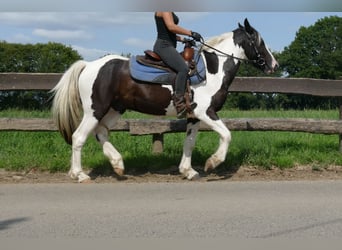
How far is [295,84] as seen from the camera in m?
9.09

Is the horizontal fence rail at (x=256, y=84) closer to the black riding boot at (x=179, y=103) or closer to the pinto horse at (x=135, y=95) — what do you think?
the pinto horse at (x=135, y=95)

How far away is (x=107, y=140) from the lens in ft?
25.8

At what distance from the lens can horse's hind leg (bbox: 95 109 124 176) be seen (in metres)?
7.57

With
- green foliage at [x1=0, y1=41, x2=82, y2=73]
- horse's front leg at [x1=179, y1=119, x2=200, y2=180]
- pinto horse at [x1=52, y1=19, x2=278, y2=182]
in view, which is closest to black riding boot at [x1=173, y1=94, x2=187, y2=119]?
pinto horse at [x1=52, y1=19, x2=278, y2=182]

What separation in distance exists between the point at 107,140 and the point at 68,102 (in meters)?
0.80

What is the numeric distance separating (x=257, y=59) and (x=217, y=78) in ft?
2.54

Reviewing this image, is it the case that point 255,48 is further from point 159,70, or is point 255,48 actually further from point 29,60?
point 29,60

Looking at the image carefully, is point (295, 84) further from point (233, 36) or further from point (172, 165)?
point (172, 165)

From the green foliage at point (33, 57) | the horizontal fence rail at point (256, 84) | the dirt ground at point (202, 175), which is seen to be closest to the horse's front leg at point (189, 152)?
the dirt ground at point (202, 175)

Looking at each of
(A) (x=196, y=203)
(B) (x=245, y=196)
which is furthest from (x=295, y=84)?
(A) (x=196, y=203)

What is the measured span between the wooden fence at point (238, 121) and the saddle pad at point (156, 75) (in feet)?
3.97

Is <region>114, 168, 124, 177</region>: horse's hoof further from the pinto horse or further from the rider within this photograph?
the rider

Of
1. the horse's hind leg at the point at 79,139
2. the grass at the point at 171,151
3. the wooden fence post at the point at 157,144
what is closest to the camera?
the horse's hind leg at the point at 79,139

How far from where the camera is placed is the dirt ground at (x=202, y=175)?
764 centimetres
